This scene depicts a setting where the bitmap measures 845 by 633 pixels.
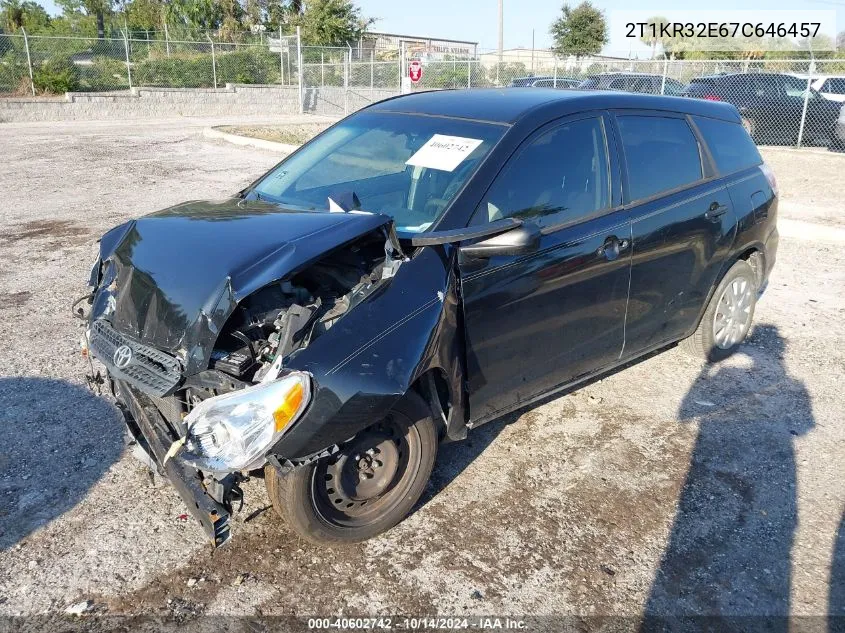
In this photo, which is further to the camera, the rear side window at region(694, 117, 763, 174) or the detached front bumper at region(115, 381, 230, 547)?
the rear side window at region(694, 117, 763, 174)

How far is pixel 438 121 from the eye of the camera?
3.74 m

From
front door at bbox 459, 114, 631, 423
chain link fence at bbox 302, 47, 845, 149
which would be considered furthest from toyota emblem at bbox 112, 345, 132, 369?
chain link fence at bbox 302, 47, 845, 149

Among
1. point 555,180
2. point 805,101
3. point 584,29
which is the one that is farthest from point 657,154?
point 584,29

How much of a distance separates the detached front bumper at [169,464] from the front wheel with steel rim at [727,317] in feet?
11.5

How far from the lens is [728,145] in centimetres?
471

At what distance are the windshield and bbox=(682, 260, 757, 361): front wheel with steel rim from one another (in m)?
2.23

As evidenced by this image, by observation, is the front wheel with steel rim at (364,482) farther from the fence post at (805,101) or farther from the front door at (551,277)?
the fence post at (805,101)

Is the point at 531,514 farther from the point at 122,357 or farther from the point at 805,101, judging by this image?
the point at 805,101

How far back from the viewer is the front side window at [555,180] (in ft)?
10.9

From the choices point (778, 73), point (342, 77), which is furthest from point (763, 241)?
point (342, 77)

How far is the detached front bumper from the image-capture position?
252 cm

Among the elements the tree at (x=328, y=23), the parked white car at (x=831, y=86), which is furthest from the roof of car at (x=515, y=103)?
the tree at (x=328, y=23)

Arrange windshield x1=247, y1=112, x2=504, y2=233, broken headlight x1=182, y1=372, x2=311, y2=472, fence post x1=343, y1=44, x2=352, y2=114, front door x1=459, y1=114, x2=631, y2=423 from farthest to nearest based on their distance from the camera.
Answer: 1. fence post x1=343, y1=44, x2=352, y2=114
2. windshield x1=247, y1=112, x2=504, y2=233
3. front door x1=459, y1=114, x2=631, y2=423
4. broken headlight x1=182, y1=372, x2=311, y2=472

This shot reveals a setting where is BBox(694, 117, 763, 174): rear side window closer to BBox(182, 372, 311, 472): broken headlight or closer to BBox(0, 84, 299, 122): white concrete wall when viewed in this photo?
BBox(182, 372, 311, 472): broken headlight
